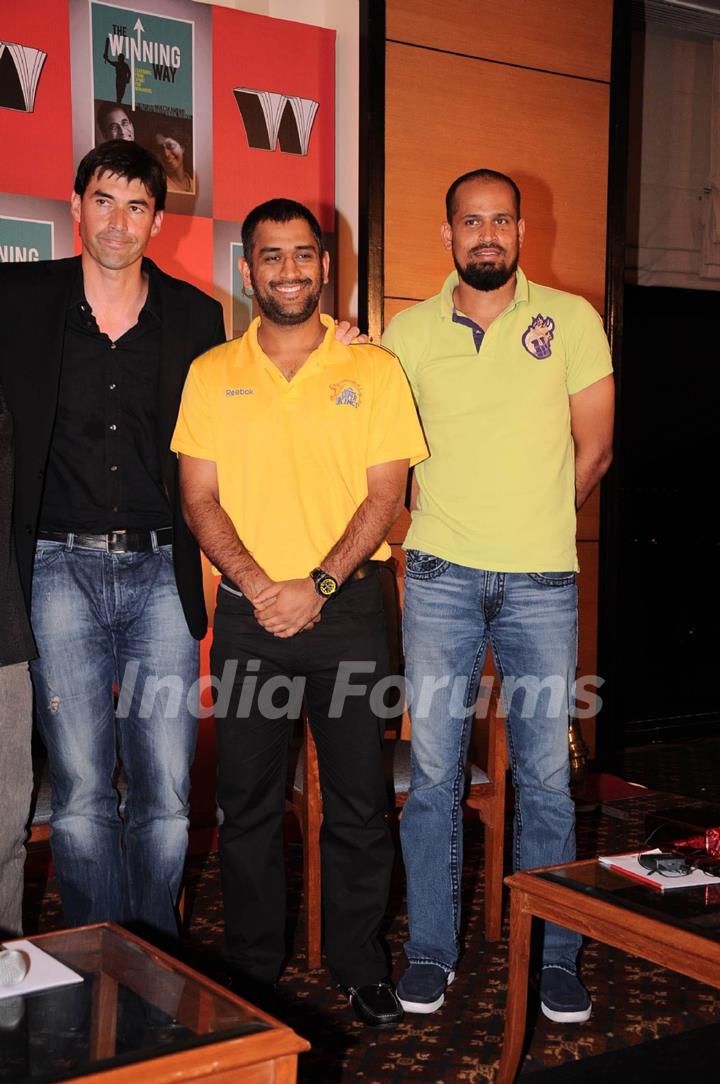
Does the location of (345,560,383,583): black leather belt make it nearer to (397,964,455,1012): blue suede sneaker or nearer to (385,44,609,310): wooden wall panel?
(397,964,455,1012): blue suede sneaker

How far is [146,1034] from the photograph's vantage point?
1506mm

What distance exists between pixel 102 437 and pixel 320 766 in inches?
34.5

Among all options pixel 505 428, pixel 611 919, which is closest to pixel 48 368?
pixel 505 428

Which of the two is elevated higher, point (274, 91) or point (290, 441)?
point (274, 91)

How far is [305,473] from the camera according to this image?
2576mm

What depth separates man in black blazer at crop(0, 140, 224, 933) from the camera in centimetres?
247

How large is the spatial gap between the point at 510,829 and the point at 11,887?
7.58 feet

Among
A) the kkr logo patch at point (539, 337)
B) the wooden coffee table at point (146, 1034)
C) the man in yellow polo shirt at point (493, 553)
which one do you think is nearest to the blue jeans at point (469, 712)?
the man in yellow polo shirt at point (493, 553)

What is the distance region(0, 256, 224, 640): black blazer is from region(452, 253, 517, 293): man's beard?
1.97 feet

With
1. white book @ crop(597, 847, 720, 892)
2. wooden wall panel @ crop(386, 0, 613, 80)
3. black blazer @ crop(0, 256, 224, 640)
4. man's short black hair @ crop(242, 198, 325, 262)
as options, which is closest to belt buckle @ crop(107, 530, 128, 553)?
black blazer @ crop(0, 256, 224, 640)

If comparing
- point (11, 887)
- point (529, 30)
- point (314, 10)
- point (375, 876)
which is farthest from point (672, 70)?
point (11, 887)

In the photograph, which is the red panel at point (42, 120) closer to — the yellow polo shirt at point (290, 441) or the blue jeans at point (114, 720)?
the yellow polo shirt at point (290, 441)

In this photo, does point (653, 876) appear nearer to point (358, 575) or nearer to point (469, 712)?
point (469, 712)

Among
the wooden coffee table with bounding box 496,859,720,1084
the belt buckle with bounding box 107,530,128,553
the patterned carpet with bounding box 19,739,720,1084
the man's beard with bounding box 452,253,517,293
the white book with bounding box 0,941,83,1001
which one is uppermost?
the man's beard with bounding box 452,253,517,293
